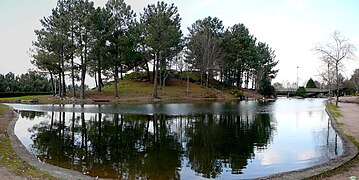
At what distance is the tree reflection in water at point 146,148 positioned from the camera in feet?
35.1

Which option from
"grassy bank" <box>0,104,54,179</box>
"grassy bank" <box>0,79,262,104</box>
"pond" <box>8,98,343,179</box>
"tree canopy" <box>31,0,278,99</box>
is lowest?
"pond" <box>8,98,343,179</box>

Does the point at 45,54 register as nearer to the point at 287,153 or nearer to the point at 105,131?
the point at 105,131

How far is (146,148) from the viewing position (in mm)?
14164

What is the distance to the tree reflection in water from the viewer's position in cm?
1071

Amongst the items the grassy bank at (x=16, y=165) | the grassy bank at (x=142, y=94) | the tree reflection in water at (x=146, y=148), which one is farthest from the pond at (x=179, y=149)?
the grassy bank at (x=142, y=94)

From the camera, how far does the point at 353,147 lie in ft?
45.4

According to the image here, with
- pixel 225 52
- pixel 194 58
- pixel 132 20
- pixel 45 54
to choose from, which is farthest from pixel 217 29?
pixel 45 54

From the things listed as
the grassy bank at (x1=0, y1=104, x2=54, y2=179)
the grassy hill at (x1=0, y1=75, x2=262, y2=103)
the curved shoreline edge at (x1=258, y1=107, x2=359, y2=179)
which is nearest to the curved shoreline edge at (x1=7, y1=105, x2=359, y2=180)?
the curved shoreline edge at (x1=258, y1=107, x2=359, y2=179)

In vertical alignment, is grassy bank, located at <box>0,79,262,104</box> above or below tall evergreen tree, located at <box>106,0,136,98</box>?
below

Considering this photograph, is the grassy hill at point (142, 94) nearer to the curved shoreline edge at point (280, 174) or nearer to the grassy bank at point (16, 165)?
the grassy bank at point (16, 165)

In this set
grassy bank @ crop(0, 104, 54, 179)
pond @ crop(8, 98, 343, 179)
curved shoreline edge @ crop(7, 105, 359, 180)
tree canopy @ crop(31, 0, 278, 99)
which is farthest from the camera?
tree canopy @ crop(31, 0, 278, 99)

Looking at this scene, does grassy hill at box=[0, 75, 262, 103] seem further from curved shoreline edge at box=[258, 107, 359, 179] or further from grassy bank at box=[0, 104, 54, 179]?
curved shoreline edge at box=[258, 107, 359, 179]

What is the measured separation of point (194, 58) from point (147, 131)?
160 feet

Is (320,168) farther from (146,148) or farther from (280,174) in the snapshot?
(146,148)
